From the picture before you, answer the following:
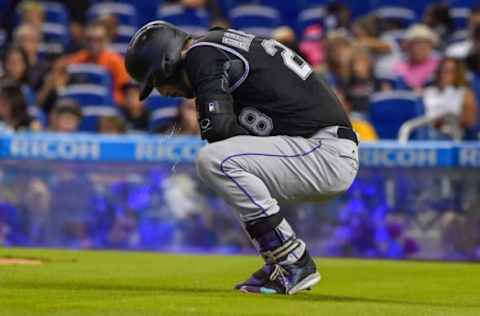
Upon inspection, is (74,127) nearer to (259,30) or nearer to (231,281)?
(259,30)

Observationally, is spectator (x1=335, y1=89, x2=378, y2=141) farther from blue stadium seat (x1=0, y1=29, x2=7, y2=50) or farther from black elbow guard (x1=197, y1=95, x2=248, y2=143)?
black elbow guard (x1=197, y1=95, x2=248, y2=143)

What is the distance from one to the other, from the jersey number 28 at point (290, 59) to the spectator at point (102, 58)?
7.90 m

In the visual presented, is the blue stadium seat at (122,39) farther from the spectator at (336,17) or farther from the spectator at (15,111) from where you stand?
the spectator at (15,111)

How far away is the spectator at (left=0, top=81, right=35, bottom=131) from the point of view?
1252 centimetres

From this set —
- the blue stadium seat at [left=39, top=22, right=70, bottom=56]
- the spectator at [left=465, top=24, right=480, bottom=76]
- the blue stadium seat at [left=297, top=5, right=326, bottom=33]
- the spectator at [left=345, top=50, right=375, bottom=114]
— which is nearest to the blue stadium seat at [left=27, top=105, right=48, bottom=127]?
the blue stadium seat at [left=39, top=22, right=70, bottom=56]

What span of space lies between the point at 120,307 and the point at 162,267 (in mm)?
3013

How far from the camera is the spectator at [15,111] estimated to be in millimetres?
12518

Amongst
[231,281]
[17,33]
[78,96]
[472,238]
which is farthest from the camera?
[17,33]

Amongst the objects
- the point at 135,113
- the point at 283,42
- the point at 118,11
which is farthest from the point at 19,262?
the point at 118,11

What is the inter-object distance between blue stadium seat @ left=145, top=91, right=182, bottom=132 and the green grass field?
112 inches

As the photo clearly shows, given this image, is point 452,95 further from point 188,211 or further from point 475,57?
point 188,211

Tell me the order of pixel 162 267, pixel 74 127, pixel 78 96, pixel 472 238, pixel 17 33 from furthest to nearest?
pixel 17 33 < pixel 78 96 < pixel 74 127 < pixel 472 238 < pixel 162 267

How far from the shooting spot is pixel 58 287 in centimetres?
668

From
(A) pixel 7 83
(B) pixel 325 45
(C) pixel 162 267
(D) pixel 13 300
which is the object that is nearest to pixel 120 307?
(D) pixel 13 300
